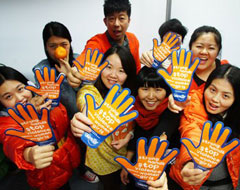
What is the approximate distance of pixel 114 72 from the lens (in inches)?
38.0

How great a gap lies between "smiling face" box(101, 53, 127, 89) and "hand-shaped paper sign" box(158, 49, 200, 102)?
23 cm

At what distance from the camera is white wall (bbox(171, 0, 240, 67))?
1.81 meters

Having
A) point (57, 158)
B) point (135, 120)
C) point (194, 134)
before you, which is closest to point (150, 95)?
point (135, 120)

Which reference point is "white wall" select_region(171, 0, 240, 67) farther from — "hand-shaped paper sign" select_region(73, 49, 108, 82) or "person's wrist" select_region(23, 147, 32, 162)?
"person's wrist" select_region(23, 147, 32, 162)

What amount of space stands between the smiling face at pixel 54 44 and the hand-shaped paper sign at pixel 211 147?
3.31 feet

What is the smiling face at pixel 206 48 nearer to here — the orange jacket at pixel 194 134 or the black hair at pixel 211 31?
the black hair at pixel 211 31

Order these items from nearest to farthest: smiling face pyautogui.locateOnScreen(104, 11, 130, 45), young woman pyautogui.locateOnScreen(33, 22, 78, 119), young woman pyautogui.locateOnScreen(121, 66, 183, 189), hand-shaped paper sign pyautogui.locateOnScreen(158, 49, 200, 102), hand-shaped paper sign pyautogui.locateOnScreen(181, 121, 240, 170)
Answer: hand-shaped paper sign pyautogui.locateOnScreen(181, 121, 240, 170) < hand-shaped paper sign pyautogui.locateOnScreen(158, 49, 200, 102) < young woman pyautogui.locateOnScreen(121, 66, 183, 189) < young woman pyautogui.locateOnScreen(33, 22, 78, 119) < smiling face pyautogui.locateOnScreen(104, 11, 130, 45)

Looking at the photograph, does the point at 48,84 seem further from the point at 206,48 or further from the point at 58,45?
the point at 206,48

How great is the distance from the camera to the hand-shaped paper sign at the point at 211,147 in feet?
1.98

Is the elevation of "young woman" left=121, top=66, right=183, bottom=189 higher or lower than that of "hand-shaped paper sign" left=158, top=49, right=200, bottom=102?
lower

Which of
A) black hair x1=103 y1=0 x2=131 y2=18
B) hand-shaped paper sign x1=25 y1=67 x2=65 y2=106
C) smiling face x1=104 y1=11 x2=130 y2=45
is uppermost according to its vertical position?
black hair x1=103 y1=0 x2=131 y2=18

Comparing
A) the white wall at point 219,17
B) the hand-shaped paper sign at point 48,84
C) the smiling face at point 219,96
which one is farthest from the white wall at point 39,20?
the smiling face at point 219,96

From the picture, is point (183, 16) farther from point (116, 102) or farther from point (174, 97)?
point (116, 102)

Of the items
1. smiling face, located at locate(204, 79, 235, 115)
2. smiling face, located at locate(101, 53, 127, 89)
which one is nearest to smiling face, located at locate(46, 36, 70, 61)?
smiling face, located at locate(101, 53, 127, 89)
